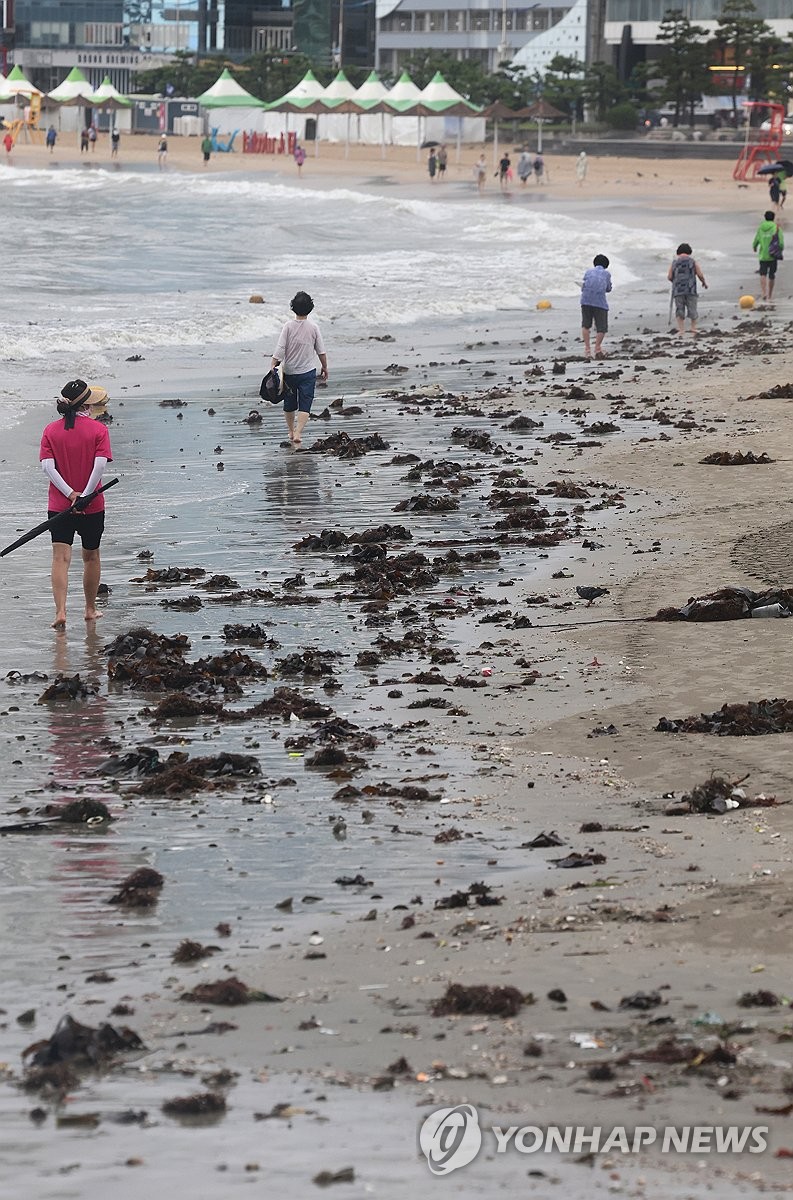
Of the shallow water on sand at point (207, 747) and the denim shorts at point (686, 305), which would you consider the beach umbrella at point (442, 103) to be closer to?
the denim shorts at point (686, 305)

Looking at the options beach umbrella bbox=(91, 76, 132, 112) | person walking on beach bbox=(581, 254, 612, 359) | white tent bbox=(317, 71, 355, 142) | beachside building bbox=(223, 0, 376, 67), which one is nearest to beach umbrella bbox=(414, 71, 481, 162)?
white tent bbox=(317, 71, 355, 142)

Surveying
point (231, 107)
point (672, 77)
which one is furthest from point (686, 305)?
point (231, 107)

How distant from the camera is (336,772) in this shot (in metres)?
8.10

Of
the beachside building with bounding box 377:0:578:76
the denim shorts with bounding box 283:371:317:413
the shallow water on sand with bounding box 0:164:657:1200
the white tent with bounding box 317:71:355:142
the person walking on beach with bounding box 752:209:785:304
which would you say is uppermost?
the beachside building with bounding box 377:0:578:76

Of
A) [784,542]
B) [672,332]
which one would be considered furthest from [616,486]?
[672,332]

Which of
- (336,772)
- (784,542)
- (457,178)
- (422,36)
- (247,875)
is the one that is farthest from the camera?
(422,36)

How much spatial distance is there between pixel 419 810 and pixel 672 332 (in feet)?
72.6

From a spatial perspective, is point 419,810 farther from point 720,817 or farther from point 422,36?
point 422,36

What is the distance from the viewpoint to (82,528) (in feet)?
36.8

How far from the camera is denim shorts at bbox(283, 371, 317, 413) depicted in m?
17.8

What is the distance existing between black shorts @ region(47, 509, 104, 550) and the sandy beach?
1.76 ft

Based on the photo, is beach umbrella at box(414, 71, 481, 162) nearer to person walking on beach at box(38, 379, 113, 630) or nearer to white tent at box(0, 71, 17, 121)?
white tent at box(0, 71, 17, 121)

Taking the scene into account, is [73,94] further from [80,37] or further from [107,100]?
[80,37]

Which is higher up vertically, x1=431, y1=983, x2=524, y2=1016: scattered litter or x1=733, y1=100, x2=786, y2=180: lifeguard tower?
x1=733, y1=100, x2=786, y2=180: lifeguard tower
